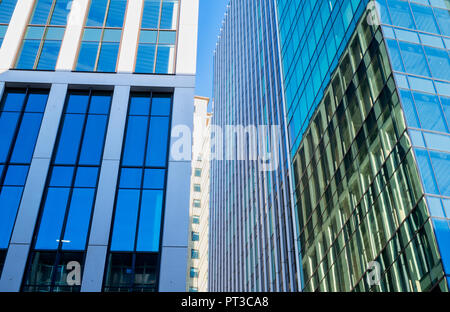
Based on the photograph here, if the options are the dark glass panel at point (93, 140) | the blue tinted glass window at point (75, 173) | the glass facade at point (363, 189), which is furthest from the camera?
the glass facade at point (363, 189)

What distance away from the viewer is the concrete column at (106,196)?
19766 mm

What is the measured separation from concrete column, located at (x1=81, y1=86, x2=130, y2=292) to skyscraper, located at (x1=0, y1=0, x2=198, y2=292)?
5 cm

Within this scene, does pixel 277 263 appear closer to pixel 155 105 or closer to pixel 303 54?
pixel 303 54

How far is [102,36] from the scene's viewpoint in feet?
89.6

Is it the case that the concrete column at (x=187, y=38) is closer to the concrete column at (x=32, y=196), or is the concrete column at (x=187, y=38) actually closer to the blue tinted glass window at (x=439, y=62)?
the concrete column at (x=32, y=196)

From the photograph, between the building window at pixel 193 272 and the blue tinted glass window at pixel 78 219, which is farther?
the building window at pixel 193 272

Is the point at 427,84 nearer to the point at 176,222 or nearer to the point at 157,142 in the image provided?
the point at 157,142

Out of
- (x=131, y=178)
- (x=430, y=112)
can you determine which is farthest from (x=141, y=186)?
(x=430, y=112)

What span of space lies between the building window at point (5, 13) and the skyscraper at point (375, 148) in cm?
2221

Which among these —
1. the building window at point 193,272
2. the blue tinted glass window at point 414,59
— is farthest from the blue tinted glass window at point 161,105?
the building window at point 193,272

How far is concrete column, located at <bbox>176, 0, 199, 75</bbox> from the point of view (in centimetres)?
2622

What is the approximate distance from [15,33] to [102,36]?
4.83 m

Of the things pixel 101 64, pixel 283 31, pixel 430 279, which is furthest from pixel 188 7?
pixel 283 31

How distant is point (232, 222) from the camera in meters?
80.6
